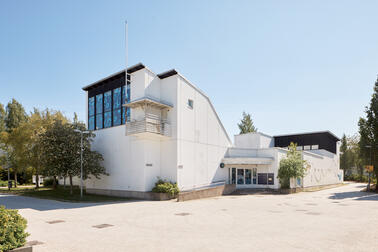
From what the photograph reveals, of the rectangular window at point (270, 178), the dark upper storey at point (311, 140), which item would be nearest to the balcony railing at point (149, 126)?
the rectangular window at point (270, 178)

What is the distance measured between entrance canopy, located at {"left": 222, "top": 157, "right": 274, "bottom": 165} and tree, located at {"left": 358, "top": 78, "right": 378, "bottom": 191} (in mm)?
13250

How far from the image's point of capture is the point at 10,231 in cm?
652

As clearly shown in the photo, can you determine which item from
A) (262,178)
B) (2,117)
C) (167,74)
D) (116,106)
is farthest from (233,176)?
(2,117)

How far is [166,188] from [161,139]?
5.10 meters

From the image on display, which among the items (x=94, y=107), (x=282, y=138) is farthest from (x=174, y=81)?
(x=282, y=138)

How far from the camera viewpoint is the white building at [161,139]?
24.8 metres

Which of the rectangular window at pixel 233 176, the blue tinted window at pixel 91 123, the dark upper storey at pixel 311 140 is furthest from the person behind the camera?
the dark upper storey at pixel 311 140

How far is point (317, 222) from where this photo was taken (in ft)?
41.5

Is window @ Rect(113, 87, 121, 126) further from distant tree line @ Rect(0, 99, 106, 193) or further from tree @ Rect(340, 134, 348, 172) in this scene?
tree @ Rect(340, 134, 348, 172)

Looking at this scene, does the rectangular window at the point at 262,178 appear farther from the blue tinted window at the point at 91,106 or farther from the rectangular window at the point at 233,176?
the blue tinted window at the point at 91,106

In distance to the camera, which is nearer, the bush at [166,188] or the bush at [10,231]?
the bush at [10,231]

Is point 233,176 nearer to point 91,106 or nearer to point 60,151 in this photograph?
point 91,106

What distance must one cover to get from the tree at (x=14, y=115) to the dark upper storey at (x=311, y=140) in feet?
163

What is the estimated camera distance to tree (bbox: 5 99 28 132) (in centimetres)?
5134
